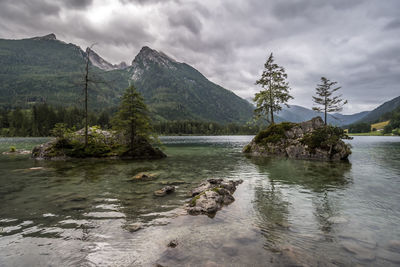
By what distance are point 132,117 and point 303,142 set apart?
2929cm

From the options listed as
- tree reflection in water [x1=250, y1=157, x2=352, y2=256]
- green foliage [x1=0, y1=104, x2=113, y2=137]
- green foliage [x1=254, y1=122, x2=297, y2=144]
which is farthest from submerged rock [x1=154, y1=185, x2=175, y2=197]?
green foliage [x1=0, y1=104, x2=113, y2=137]

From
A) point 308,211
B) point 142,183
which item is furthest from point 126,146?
point 308,211

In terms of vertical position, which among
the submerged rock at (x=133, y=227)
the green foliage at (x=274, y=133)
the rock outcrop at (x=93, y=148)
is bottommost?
the submerged rock at (x=133, y=227)

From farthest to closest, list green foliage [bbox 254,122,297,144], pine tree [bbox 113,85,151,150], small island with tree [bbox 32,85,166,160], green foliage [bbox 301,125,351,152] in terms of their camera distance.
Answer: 1. green foliage [bbox 254,122,297,144]
2. green foliage [bbox 301,125,351,152]
3. small island with tree [bbox 32,85,166,160]
4. pine tree [bbox 113,85,151,150]

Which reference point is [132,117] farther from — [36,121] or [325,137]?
[36,121]

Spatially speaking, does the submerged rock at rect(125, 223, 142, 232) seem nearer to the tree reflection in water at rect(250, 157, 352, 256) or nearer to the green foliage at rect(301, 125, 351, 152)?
the tree reflection in water at rect(250, 157, 352, 256)

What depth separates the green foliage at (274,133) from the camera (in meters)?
37.4

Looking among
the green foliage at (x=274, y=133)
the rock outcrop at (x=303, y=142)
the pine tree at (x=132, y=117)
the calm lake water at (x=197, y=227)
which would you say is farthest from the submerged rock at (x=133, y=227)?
the green foliage at (x=274, y=133)

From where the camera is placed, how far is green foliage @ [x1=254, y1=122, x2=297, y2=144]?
37375 mm

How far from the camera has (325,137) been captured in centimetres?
3206

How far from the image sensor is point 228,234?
737 centimetres

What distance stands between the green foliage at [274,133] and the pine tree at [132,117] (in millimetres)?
22550

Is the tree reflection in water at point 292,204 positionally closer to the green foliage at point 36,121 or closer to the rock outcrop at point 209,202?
the rock outcrop at point 209,202

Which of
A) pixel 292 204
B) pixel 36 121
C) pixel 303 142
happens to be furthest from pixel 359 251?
pixel 36 121
